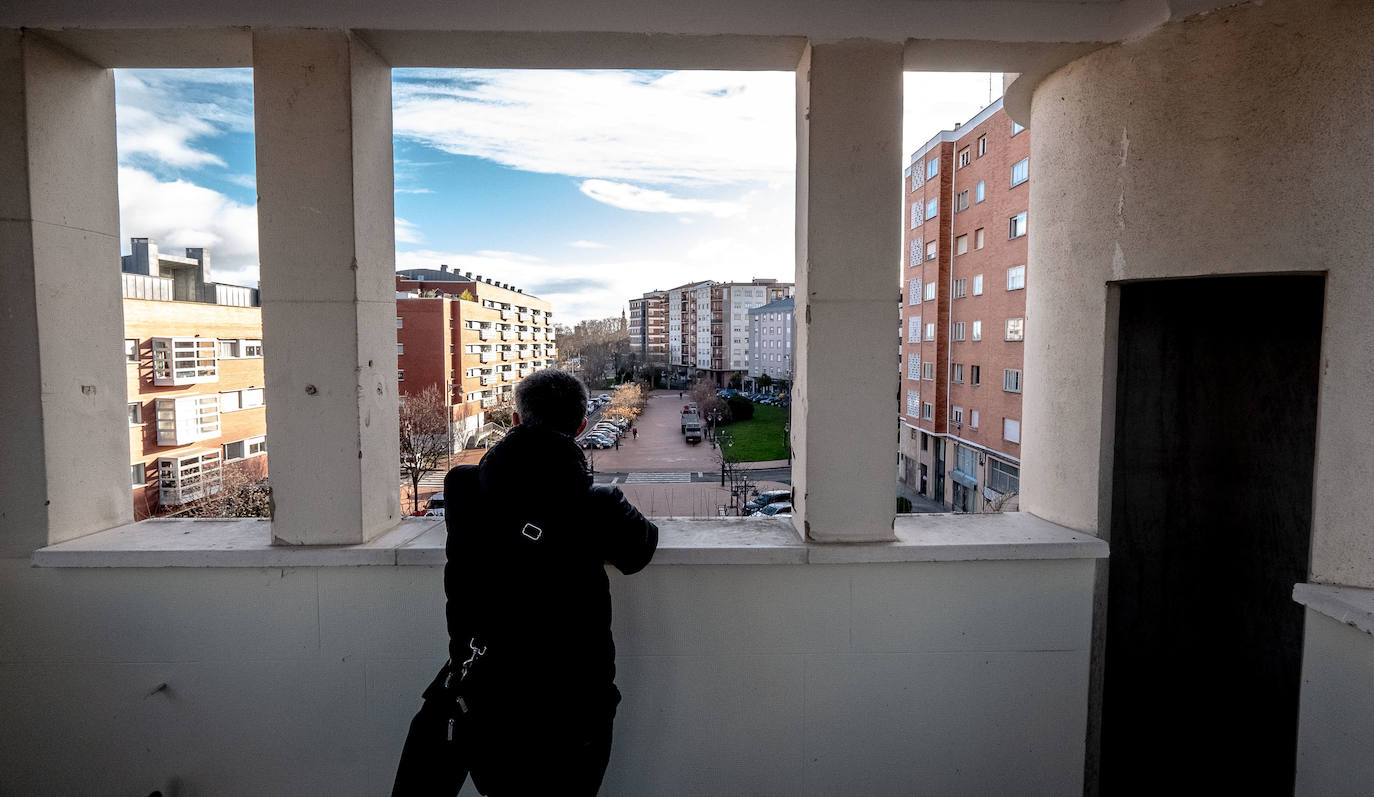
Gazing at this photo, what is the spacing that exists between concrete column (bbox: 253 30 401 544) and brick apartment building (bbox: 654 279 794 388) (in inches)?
2198

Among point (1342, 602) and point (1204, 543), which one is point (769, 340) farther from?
point (1342, 602)

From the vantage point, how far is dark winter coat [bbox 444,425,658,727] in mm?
1577

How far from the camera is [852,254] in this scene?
2031 millimetres

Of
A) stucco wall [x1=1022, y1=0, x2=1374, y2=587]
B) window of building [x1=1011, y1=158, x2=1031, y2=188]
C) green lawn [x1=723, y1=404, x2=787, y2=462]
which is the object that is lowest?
green lawn [x1=723, y1=404, x2=787, y2=462]

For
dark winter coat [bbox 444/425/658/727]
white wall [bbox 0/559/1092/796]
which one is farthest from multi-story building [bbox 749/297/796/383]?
dark winter coat [bbox 444/425/658/727]

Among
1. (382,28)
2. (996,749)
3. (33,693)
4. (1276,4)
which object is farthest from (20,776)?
(1276,4)

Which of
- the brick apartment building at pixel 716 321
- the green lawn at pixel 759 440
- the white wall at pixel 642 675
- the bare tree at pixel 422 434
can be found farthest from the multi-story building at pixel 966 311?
the brick apartment building at pixel 716 321

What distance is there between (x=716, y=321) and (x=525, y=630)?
6122cm

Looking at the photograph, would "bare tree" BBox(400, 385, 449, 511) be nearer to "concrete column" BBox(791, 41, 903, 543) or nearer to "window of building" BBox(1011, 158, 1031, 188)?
"concrete column" BBox(791, 41, 903, 543)

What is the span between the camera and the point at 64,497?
214cm

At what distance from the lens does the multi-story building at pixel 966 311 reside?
1398cm

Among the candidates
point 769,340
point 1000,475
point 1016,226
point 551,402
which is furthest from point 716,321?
point 551,402

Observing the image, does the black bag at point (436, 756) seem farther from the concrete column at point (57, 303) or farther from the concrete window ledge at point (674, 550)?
the concrete column at point (57, 303)

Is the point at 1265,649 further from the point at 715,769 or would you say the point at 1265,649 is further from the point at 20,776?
the point at 20,776
